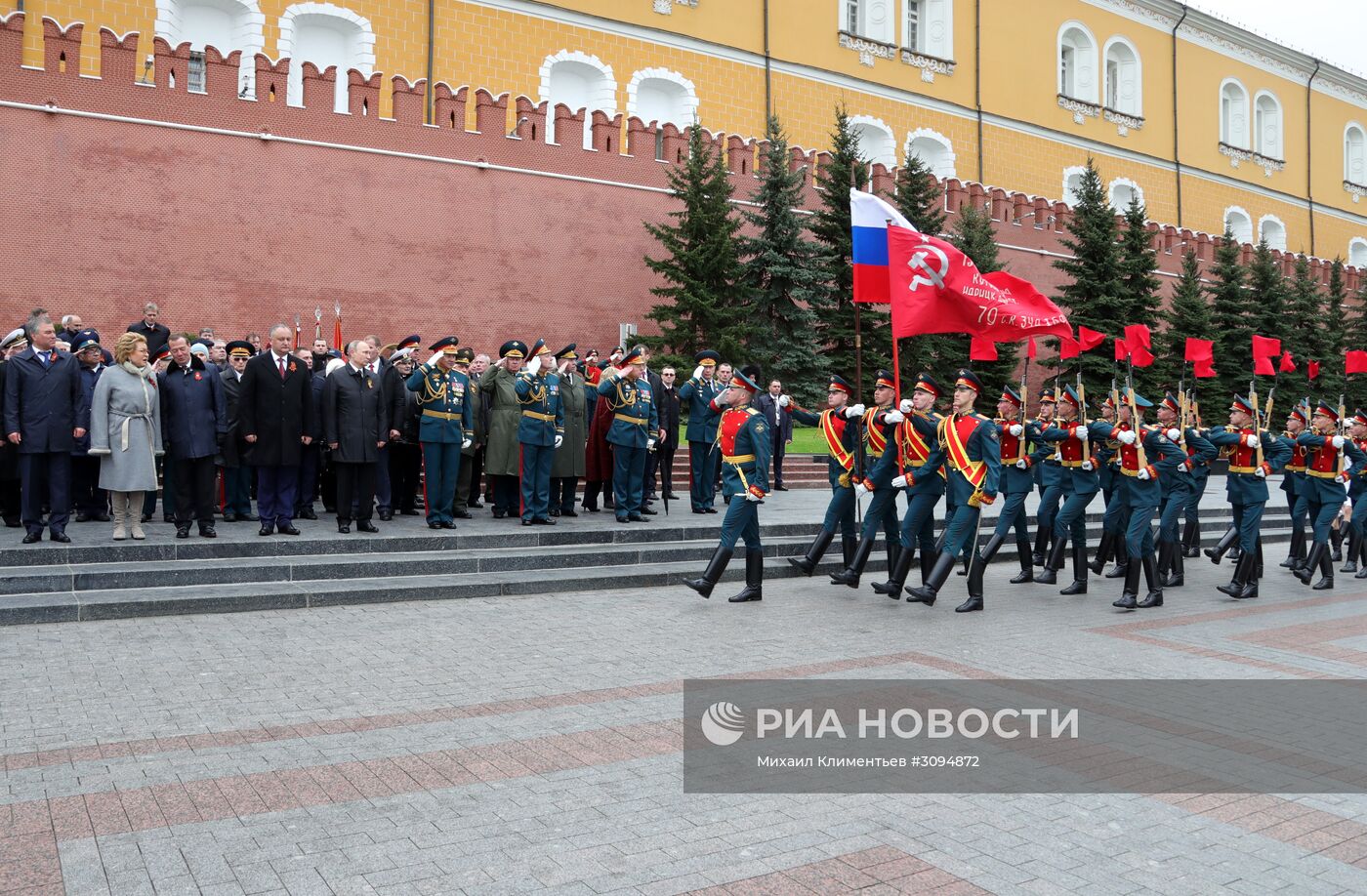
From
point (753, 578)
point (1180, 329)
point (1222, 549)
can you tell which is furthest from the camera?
point (1180, 329)

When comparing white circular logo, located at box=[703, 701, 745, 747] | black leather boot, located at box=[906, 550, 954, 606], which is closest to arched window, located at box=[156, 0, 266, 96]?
black leather boot, located at box=[906, 550, 954, 606]

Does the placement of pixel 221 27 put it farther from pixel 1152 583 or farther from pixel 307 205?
pixel 1152 583

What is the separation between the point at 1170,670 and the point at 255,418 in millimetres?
7956

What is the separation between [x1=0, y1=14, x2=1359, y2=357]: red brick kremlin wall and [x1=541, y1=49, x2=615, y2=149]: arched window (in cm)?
395

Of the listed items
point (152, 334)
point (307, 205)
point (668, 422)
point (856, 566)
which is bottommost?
point (856, 566)

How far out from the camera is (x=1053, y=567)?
1116cm

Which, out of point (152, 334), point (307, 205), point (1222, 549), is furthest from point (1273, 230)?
point (152, 334)

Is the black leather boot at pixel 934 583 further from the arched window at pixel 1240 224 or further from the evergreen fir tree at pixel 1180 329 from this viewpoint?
the arched window at pixel 1240 224

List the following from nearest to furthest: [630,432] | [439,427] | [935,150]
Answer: [439,427] < [630,432] < [935,150]

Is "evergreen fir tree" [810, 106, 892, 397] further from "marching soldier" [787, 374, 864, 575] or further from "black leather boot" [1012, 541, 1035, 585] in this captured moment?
"marching soldier" [787, 374, 864, 575]

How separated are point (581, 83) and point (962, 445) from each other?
20516 mm

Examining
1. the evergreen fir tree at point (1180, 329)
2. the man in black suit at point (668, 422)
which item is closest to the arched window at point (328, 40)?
the man in black suit at point (668, 422)

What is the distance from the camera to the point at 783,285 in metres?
23.0

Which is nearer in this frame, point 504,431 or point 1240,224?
point 504,431
